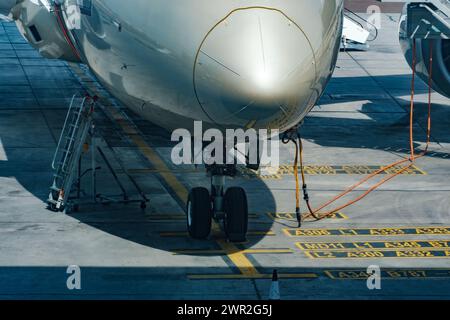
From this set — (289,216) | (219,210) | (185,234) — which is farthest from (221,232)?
(289,216)

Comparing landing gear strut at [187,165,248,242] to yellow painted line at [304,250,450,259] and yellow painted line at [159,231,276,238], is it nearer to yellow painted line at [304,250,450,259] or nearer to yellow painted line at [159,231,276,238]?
yellow painted line at [159,231,276,238]

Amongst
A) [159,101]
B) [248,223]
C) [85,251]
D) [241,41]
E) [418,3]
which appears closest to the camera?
[241,41]

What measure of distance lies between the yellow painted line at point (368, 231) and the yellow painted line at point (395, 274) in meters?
2.17

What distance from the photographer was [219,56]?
1625 centimetres

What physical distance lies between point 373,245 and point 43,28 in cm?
960

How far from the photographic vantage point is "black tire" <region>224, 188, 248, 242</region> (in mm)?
19547

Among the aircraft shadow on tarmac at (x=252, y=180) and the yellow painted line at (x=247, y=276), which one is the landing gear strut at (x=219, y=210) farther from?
the yellow painted line at (x=247, y=276)

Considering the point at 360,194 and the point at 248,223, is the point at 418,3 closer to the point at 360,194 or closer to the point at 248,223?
the point at 360,194

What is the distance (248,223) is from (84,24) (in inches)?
187

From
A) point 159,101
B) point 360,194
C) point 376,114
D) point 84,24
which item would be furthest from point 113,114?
point 159,101

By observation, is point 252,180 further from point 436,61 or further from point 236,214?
point 436,61

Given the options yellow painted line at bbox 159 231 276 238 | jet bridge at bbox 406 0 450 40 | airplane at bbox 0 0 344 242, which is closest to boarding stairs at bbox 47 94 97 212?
yellow painted line at bbox 159 231 276 238

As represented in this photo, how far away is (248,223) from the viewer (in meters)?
21.2

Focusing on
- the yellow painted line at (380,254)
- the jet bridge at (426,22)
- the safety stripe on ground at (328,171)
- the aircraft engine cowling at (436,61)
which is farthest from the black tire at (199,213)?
the aircraft engine cowling at (436,61)
